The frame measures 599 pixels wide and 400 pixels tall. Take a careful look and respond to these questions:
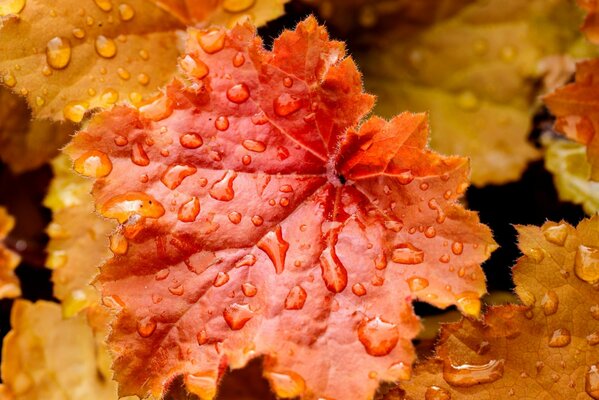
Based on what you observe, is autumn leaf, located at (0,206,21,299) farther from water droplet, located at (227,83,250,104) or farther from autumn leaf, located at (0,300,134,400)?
water droplet, located at (227,83,250,104)

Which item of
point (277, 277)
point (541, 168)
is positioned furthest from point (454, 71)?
point (277, 277)

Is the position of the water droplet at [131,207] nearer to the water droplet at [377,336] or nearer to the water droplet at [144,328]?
the water droplet at [144,328]

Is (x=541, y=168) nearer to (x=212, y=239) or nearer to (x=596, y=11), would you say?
(x=596, y=11)

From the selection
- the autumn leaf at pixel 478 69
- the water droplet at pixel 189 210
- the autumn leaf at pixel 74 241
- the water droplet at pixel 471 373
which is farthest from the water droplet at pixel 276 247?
the autumn leaf at pixel 478 69

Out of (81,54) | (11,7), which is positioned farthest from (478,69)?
(11,7)

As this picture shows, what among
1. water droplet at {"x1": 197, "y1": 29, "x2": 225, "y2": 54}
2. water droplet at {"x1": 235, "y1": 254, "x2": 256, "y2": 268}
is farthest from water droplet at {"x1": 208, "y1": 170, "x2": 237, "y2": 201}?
water droplet at {"x1": 197, "y1": 29, "x2": 225, "y2": 54}

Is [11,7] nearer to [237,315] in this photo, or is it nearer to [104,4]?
[104,4]
